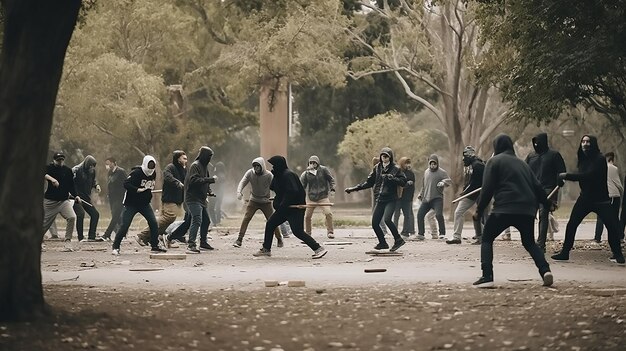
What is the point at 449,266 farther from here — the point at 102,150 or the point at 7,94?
the point at 102,150

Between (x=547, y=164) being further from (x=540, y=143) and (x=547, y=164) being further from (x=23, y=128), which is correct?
(x=23, y=128)

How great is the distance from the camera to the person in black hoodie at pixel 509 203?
13.6 metres

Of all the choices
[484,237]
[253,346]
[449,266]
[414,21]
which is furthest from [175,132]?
[253,346]

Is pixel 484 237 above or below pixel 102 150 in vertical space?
below

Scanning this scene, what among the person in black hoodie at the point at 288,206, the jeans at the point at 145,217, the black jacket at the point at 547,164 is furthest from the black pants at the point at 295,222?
the black jacket at the point at 547,164

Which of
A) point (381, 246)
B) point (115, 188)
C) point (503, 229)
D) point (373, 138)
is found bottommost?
point (381, 246)

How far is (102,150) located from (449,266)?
51277 millimetres

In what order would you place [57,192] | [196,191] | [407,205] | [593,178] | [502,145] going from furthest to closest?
1. [407,205]
2. [57,192]
3. [196,191]
4. [593,178]
5. [502,145]

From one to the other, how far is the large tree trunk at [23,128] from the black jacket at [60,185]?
1244cm

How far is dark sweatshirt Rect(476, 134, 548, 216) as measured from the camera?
1357cm

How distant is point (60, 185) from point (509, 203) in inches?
451

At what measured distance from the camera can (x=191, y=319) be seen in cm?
1072

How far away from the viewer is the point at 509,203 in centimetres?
1356

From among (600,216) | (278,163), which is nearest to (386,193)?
(278,163)
